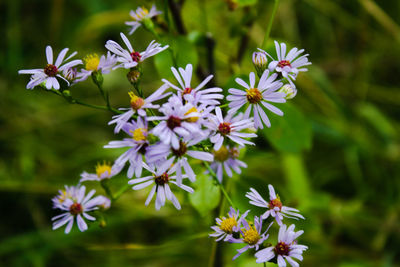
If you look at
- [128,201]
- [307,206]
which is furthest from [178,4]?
[128,201]

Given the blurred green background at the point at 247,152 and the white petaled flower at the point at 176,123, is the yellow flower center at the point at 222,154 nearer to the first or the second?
the blurred green background at the point at 247,152

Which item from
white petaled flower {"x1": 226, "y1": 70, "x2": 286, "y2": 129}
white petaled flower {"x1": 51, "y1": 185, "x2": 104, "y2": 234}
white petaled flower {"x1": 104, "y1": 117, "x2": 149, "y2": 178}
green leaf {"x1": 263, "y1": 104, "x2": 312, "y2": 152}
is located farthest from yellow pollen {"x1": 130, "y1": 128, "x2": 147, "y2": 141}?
green leaf {"x1": 263, "y1": 104, "x2": 312, "y2": 152}

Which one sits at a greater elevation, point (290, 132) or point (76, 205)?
point (290, 132)

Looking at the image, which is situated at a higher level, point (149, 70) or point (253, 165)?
point (149, 70)

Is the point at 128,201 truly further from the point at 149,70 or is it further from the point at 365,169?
the point at 365,169

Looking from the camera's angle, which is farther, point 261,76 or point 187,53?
point 187,53

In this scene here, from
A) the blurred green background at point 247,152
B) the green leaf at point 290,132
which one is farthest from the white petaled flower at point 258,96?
the green leaf at point 290,132

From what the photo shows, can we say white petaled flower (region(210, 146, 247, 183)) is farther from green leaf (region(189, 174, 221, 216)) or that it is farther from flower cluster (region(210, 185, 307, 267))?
flower cluster (region(210, 185, 307, 267))

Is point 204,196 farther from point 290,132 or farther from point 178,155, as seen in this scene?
point 290,132

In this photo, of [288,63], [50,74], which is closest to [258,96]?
[288,63]
